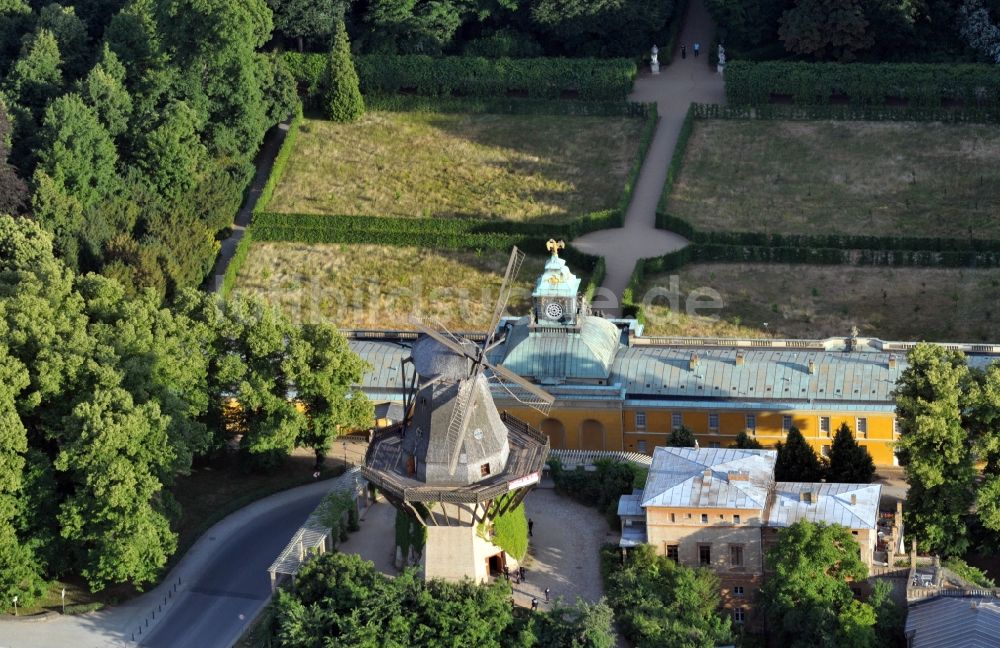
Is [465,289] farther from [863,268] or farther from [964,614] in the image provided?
[964,614]

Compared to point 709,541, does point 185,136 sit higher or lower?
higher

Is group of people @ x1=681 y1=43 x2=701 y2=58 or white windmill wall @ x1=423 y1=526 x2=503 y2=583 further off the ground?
group of people @ x1=681 y1=43 x2=701 y2=58

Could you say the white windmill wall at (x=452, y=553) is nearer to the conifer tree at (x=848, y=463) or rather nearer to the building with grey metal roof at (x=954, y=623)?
the conifer tree at (x=848, y=463)

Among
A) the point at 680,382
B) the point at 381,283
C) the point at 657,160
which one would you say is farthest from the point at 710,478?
the point at 657,160

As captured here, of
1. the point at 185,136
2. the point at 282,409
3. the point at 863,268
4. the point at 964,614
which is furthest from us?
the point at 185,136

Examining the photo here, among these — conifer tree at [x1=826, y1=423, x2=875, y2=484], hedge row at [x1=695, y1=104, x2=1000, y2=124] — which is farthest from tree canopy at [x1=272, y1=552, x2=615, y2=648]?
hedge row at [x1=695, y1=104, x2=1000, y2=124]

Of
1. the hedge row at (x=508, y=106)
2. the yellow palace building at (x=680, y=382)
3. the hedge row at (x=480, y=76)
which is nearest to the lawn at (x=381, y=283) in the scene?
the yellow palace building at (x=680, y=382)

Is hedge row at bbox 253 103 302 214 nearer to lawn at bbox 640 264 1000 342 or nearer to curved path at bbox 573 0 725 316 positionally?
curved path at bbox 573 0 725 316

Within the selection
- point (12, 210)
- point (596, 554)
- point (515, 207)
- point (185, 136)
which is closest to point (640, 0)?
point (515, 207)
